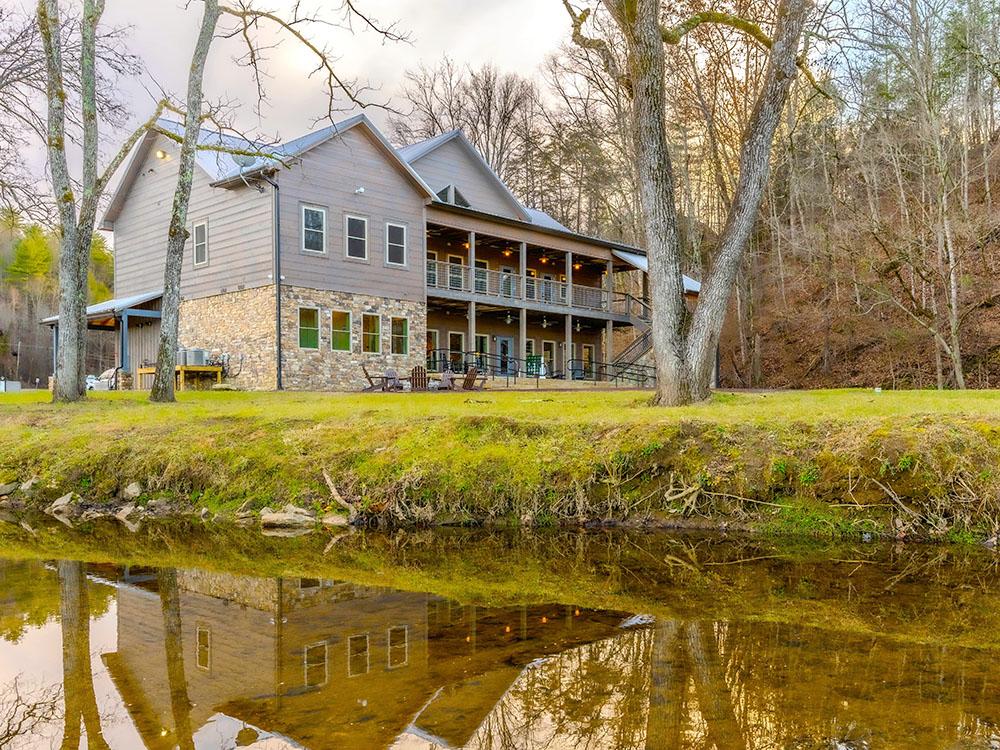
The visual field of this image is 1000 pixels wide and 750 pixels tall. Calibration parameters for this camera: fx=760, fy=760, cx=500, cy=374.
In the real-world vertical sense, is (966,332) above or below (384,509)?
above

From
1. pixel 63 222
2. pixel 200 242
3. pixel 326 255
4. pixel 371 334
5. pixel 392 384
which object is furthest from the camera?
pixel 200 242

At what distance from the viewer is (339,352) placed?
2131 cm

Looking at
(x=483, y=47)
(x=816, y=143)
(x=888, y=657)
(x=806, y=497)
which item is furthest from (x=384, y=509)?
(x=483, y=47)

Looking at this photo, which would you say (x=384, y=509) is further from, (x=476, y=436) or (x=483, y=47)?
(x=483, y=47)

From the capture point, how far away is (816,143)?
25.6 metres

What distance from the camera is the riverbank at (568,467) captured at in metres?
6.69

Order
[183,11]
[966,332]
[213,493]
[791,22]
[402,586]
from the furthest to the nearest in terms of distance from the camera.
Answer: [966,332]
[183,11]
[791,22]
[213,493]
[402,586]

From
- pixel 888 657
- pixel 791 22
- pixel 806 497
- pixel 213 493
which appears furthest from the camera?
pixel 791 22

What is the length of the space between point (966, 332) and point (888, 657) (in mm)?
22299

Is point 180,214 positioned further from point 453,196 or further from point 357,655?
point 453,196

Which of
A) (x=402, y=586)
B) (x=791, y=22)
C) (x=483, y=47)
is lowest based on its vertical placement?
(x=402, y=586)

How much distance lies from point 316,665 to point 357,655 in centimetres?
23

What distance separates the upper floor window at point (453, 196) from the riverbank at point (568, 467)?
17.4m

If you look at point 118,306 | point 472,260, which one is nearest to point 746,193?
point 472,260
